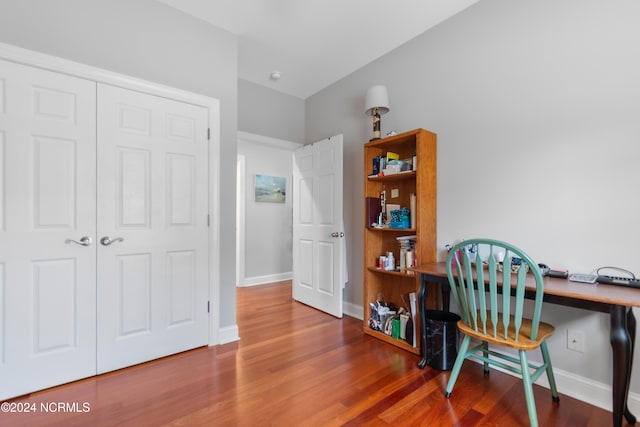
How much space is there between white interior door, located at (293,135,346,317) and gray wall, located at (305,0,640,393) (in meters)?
0.98

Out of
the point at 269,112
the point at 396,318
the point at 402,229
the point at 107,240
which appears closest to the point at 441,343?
the point at 396,318

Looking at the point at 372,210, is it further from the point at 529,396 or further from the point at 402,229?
the point at 529,396

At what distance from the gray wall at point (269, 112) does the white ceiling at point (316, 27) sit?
244 mm

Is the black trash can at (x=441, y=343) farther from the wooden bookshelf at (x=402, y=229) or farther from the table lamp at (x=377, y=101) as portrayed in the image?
the table lamp at (x=377, y=101)

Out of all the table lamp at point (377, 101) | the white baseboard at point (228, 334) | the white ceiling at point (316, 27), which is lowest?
the white baseboard at point (228, 334)

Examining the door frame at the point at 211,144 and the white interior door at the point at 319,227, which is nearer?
the door frame at the point at 211,144

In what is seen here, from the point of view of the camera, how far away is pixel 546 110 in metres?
1.95

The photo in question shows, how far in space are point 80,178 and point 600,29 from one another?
329 cm

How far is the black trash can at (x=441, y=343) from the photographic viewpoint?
2.09 metres

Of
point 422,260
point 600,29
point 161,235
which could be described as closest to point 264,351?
point 161,235

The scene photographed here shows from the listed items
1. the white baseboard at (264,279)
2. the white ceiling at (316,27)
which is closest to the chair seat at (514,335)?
the white ceiling at (316,27)

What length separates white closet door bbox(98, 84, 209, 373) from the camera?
208 cm

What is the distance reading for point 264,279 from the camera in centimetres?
493

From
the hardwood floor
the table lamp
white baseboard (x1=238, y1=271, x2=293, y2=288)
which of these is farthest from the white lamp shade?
white baseboard (x1=238, y1=271, x2=293, y2=288)
